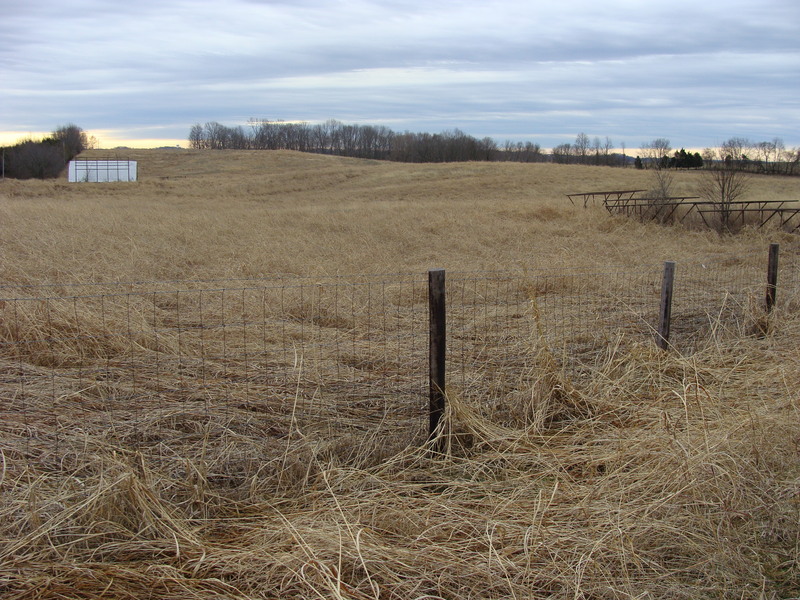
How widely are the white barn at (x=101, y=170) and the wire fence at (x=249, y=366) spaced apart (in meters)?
50.2

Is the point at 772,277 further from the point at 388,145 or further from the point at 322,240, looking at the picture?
the point at 388,145

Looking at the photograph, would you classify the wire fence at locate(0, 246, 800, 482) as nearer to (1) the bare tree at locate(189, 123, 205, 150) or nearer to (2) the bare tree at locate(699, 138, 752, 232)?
(2) the bare tree at locate(699, 138, 752, 232)

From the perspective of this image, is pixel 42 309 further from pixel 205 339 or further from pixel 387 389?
pixel 387 389

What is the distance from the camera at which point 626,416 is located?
443 centimetres

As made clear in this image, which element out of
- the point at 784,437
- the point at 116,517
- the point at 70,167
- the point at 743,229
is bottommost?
the point at 116,517

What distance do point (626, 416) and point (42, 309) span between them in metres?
5.73

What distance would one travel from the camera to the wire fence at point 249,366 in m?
4.17

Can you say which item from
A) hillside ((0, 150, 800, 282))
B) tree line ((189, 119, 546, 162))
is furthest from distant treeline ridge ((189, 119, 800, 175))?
hillside ((0, 150, 800, 282))

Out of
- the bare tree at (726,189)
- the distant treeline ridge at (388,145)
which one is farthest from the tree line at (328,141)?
the bare tree at (726,189)

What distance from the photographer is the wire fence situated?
13.7ft

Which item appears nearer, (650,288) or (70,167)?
(650,288)

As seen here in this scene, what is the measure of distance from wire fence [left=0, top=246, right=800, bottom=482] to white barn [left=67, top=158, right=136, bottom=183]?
1975 inches

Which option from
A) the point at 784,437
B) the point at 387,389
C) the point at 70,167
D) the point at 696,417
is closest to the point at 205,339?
the point at 387,389

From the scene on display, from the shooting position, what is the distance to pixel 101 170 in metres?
56.0
